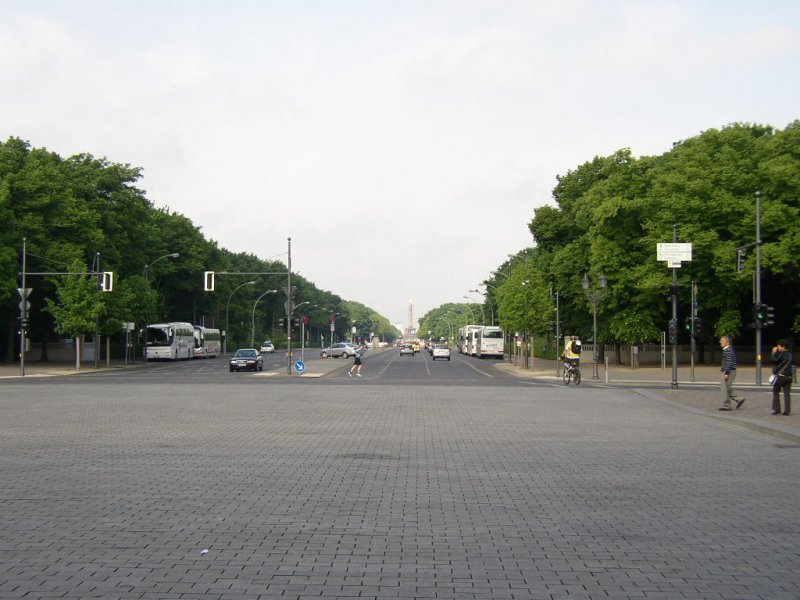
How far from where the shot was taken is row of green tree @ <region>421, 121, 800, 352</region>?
4953 centimetres

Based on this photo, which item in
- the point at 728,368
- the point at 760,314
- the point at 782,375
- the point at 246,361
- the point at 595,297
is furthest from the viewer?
the point at 246,361

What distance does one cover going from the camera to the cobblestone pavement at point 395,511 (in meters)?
6.16

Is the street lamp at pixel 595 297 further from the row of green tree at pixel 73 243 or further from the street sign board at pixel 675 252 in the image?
the row of green tree at pixel 73 243

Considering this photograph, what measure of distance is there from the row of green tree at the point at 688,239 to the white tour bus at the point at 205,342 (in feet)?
115

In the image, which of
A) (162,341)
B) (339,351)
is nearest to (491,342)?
(339,351)

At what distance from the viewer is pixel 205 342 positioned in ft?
293

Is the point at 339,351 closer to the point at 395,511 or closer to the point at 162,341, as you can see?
the point at 162,341

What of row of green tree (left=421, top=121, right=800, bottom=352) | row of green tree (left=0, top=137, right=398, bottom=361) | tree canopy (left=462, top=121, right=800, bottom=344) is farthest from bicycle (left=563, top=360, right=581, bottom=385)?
row of green tree (left=0, top=137, right=398, bottom=361)

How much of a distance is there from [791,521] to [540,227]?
62.2 m

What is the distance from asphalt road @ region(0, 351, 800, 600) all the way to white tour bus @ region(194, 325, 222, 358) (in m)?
68.6

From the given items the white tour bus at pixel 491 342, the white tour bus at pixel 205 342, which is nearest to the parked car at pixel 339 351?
the white tour bus at pixel 205 342

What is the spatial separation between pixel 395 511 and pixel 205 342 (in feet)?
272

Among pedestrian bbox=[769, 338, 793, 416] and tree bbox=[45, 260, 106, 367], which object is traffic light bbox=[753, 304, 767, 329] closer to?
pedestrian bbox=[769, 338, 793, 416]

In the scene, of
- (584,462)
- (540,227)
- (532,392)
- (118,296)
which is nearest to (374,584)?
(584,462)
